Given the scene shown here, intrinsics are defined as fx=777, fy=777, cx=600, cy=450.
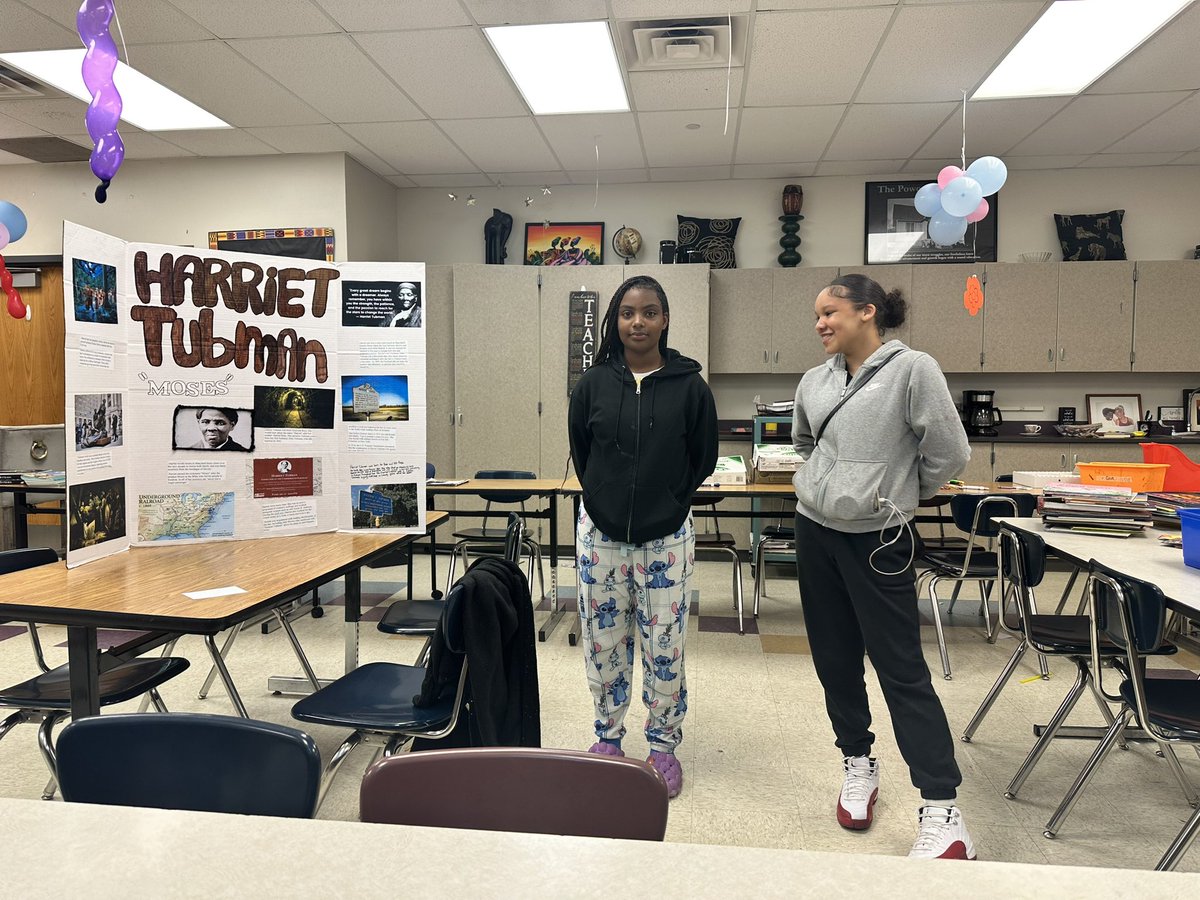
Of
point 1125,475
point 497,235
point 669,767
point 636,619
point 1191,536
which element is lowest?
point 669,767

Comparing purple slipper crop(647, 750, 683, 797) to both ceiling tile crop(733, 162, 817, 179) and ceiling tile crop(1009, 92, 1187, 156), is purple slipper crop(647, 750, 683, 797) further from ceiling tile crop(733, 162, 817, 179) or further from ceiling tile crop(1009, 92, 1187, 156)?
ceiling tile crop(733, 162, 817, 179)

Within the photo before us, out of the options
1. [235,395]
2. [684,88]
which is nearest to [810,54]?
[684,88]

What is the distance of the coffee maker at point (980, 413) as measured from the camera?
6355mm

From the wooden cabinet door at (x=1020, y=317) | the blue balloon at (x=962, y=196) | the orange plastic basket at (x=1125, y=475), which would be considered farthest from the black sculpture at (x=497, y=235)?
the orange plastic basket at (x=1125, y=475)

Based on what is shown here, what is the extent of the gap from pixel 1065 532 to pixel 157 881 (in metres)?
3.05

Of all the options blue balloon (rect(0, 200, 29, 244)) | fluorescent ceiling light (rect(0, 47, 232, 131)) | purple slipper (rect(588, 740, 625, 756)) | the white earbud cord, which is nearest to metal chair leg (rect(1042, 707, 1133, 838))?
the white earbud cord

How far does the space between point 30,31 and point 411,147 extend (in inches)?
95.0

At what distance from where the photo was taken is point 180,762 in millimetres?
1080

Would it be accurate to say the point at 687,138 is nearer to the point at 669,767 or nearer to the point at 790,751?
the point at 790,751

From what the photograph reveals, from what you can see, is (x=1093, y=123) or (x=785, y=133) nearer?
(x=1093, y=123)

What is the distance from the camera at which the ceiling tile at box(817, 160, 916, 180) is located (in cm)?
621

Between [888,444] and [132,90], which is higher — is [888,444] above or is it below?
below

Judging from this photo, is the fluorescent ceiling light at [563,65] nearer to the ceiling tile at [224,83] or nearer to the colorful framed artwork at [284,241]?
the ceiling tile at [224,83]

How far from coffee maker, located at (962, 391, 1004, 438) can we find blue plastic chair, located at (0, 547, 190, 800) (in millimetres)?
5947
